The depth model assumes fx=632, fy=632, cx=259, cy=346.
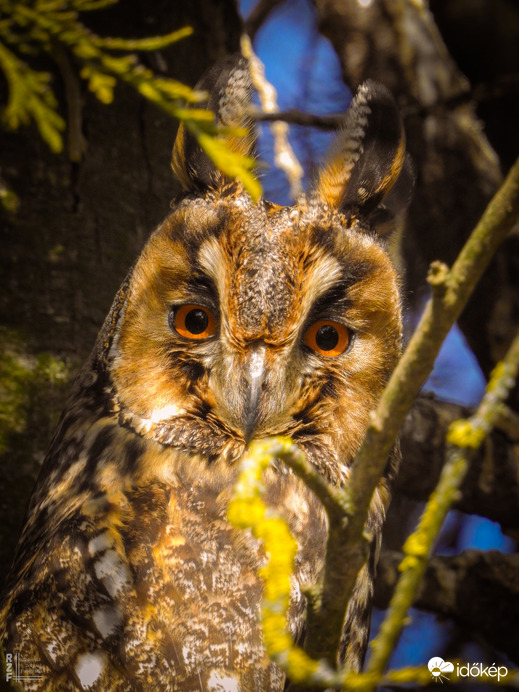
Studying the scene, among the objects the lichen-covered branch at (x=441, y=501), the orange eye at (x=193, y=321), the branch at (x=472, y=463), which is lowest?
the branch at (x=472, y=463)

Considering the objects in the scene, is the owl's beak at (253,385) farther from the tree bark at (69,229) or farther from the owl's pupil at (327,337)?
the tree bark at (69,229)

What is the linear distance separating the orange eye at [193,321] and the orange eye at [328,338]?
21 centimetres

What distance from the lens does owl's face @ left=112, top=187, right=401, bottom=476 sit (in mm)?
1317

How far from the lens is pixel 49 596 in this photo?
A: 1.21m

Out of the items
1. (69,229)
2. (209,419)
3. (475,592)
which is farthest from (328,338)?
(475,592)

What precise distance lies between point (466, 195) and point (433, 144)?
0.27m

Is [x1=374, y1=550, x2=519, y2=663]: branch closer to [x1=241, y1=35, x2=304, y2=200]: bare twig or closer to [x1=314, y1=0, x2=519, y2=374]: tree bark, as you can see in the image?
[x1=314, y1=0, x2=519, y2=374]: tree bark

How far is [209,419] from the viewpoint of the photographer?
1415mm

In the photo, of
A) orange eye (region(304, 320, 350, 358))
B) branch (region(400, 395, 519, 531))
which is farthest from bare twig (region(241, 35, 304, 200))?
orange eye (region(304, 320, 350, 358))

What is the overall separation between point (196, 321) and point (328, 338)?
0.30 meters

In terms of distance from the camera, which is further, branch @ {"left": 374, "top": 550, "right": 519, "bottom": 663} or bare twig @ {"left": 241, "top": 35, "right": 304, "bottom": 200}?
bare twig @ {"left": 241, "top": 35, "right": 304, "bottom": 200}

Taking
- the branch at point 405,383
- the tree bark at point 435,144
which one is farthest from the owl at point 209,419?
the tree bark at point 435,144

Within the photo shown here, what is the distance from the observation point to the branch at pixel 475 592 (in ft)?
7.44

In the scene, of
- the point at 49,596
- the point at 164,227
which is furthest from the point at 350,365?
the point at 49,596
